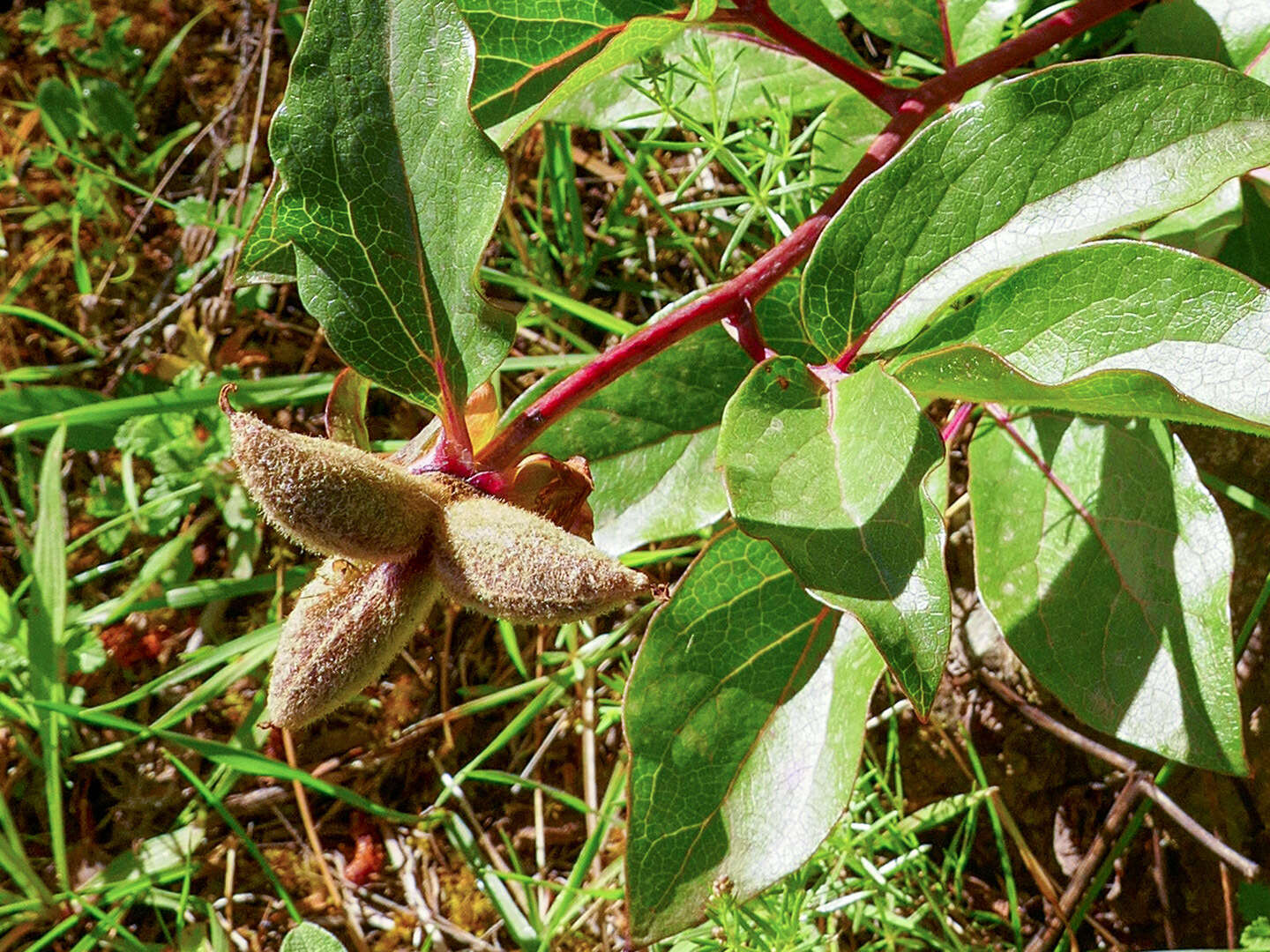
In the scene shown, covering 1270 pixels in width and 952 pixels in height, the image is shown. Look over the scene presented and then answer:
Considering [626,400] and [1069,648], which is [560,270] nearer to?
[626,400]

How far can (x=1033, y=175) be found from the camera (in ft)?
4.06

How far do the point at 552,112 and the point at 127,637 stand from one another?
54.3 inches

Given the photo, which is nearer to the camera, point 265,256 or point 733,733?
point 265,256

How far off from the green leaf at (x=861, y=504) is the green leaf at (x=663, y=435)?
0.41 metres

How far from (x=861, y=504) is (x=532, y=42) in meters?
0.81

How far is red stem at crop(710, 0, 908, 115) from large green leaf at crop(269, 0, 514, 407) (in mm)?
Answer: 472

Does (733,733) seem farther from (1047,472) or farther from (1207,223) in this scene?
(1207,223)

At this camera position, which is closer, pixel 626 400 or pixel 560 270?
pixel 626 400

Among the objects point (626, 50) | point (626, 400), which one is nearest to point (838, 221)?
point (626, 50)

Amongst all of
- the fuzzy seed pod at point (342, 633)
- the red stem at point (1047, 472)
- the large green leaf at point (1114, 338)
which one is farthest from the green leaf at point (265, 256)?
the red stem at point (1047, 472)

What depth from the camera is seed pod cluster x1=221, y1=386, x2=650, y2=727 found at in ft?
3.35

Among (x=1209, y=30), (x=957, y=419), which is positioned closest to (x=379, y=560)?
(x=957, y=419)

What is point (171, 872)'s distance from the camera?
215 cm

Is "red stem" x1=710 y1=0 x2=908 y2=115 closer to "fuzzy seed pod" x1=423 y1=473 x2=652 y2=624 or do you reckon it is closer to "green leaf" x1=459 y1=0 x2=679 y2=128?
"green leaf" x1=459 y1=0 x2=679 y2=128
